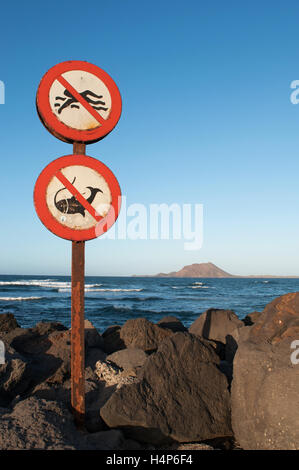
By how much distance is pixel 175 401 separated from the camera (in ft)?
10.5

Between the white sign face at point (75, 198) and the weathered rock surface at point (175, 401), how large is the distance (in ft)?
5.42

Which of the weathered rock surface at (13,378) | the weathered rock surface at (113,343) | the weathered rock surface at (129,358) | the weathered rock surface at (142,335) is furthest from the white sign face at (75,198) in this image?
the weathered rock surface at (113,343)

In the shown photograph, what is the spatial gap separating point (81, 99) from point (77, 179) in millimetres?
789

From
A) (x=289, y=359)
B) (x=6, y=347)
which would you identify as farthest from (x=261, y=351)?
(x=6, y=347)

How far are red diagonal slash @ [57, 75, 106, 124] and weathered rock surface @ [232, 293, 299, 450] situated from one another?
2.71 metres

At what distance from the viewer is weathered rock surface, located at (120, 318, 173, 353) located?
704 centimetres

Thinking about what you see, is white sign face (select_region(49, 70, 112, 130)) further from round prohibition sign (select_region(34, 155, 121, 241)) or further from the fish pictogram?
the fish pictogram

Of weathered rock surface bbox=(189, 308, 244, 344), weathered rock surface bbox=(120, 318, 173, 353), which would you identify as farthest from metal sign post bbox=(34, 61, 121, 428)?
weathered rock surface bbox=(189, 308, 244, 344)

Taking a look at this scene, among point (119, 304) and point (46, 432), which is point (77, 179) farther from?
point (119, 304)

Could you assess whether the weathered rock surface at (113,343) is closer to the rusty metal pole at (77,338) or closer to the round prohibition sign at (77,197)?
the rusty metal pole at (77,338)

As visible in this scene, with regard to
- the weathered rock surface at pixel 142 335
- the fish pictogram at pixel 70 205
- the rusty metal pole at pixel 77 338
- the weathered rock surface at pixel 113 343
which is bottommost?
the weathered rock surface at pixel 113 343

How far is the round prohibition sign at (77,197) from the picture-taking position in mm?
3018

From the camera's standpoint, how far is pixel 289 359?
298cm
